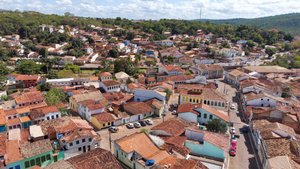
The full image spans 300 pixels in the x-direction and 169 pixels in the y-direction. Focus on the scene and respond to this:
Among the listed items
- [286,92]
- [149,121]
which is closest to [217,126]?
[149,121]

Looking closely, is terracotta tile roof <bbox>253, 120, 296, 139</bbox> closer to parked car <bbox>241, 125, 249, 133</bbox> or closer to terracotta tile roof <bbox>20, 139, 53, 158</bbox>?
parked car <bbox>241, 125, 249, 133</bbox>

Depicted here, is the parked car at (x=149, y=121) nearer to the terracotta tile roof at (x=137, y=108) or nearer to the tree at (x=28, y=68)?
the terracotta tile roof at (x=137, y=108)

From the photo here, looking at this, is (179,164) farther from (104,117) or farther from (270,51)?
(270,51)

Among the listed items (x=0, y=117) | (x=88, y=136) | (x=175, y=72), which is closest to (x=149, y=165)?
(x=88, y=136)

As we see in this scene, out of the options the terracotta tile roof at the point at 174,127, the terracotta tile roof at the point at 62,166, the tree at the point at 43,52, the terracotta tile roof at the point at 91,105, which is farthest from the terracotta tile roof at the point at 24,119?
the tree at the point at 43,52

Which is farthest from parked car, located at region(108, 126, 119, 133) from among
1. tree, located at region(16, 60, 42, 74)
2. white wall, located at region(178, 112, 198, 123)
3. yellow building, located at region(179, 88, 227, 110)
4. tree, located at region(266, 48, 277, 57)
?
tree, located at region(266, 48, 277, 57)

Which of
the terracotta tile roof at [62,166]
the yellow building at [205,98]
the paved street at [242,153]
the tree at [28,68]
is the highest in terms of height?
the tree at [28,68]
